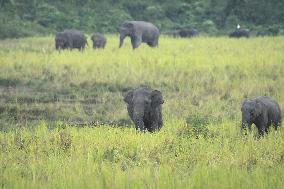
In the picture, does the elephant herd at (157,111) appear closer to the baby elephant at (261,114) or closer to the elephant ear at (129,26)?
the baby elephant at (261,114)

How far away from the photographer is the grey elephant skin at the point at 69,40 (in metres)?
26.9

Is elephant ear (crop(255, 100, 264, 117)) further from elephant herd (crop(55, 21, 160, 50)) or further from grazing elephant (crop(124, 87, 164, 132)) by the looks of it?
elephant herd (crop(55, 21, 160, 50))

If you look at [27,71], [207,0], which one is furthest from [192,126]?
[207,0]

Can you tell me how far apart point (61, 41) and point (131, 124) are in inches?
579

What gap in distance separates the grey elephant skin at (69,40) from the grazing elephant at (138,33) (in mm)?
2129

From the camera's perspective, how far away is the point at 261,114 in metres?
11.4

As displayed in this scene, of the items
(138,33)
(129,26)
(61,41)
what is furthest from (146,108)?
(138,33)

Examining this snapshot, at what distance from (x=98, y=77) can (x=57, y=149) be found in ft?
28.6

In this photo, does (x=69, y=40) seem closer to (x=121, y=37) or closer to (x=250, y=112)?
(x=121, y=37)

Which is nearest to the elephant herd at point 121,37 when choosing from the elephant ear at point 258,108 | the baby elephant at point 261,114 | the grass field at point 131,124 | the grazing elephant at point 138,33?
the grazing elephant at point 138,33

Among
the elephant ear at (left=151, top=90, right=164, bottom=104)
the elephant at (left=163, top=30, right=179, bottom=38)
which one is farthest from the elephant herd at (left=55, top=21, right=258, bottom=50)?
the elephant ear at (left=151, top=90, right=164, bottom=104)

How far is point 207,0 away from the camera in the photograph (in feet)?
165

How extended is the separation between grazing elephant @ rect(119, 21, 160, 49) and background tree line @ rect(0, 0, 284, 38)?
1061cm

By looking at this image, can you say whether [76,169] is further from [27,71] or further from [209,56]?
[209,56]
